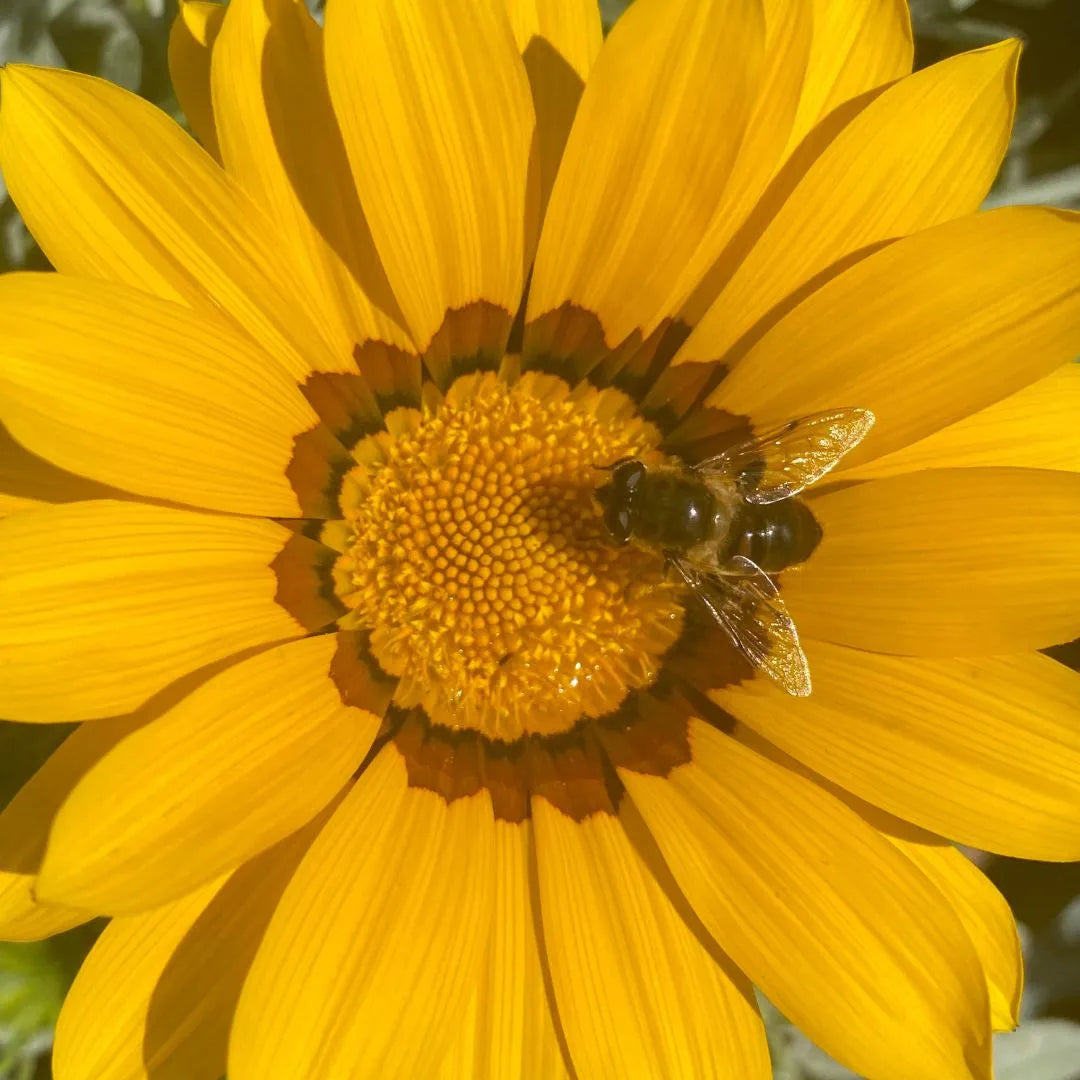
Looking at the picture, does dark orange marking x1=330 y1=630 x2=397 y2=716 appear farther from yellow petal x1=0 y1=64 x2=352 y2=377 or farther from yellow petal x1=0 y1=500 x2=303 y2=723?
yellow petal x1=0 y1=64 x2=352 y2=377

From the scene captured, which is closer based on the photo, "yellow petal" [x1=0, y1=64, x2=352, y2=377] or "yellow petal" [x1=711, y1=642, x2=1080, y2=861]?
"yellow petal" [x1=0, y1=64, x2=352, y2=377]

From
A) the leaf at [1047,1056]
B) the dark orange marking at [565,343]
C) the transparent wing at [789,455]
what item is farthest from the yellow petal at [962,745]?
the leaf at [1047,1056]

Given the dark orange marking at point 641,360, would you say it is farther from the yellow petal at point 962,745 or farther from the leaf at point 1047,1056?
the leaf at point 1047,1056

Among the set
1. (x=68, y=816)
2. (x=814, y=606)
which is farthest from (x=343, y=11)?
(x=814, y=606)

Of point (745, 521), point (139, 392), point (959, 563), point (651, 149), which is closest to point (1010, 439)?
point (959, 563)

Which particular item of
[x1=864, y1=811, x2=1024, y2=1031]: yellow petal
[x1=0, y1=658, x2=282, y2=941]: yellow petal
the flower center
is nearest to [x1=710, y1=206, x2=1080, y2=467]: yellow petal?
the flower center

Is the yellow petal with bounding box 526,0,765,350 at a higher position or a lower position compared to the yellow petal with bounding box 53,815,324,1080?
higher
